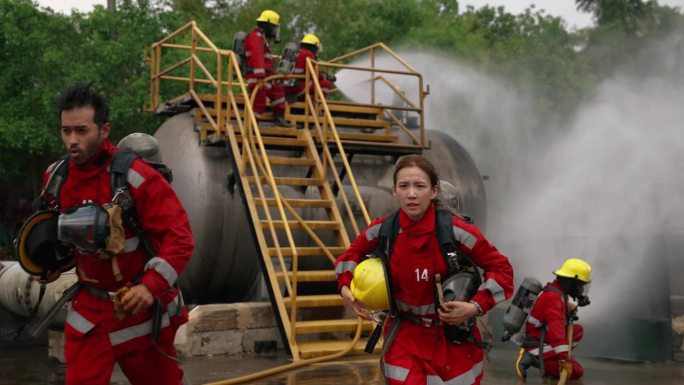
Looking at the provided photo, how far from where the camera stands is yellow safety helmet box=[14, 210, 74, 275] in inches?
187

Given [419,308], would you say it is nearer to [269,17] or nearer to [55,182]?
[55,182]

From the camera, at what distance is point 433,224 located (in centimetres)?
478

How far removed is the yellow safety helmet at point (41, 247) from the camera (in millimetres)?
4746

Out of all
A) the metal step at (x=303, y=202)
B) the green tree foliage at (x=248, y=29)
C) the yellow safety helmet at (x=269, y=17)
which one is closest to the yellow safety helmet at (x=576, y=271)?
the metal step at (x=303, y=202)

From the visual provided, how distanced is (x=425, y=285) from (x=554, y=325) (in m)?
4.99

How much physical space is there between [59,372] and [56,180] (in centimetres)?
597

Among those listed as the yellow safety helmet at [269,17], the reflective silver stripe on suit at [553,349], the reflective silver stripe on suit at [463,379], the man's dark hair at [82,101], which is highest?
the yellow safety helmet at [269,17]

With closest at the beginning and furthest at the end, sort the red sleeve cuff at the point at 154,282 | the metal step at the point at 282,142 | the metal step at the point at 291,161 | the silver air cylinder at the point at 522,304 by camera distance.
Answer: the red sleeve cuff at the point at 154,282, the silver air cylinder at the point at 522,304, the metal step at the point at 291,161, the metal step at the point at 282,142

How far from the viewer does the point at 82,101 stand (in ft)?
15.0

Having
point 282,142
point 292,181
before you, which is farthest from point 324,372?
point 282,142

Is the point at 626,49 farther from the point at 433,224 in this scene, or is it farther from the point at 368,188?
the point at 433,224

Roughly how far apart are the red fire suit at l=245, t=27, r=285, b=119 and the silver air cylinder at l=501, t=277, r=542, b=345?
4698 millimetres

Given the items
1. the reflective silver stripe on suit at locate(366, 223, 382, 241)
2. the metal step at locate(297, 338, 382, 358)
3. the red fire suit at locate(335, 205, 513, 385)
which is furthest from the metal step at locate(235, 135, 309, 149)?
the red fire suit at locate(335, 205, 513, 385)

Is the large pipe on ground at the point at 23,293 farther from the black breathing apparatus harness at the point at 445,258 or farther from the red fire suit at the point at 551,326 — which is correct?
the black breathing apparatus harness at the point at 445,258
